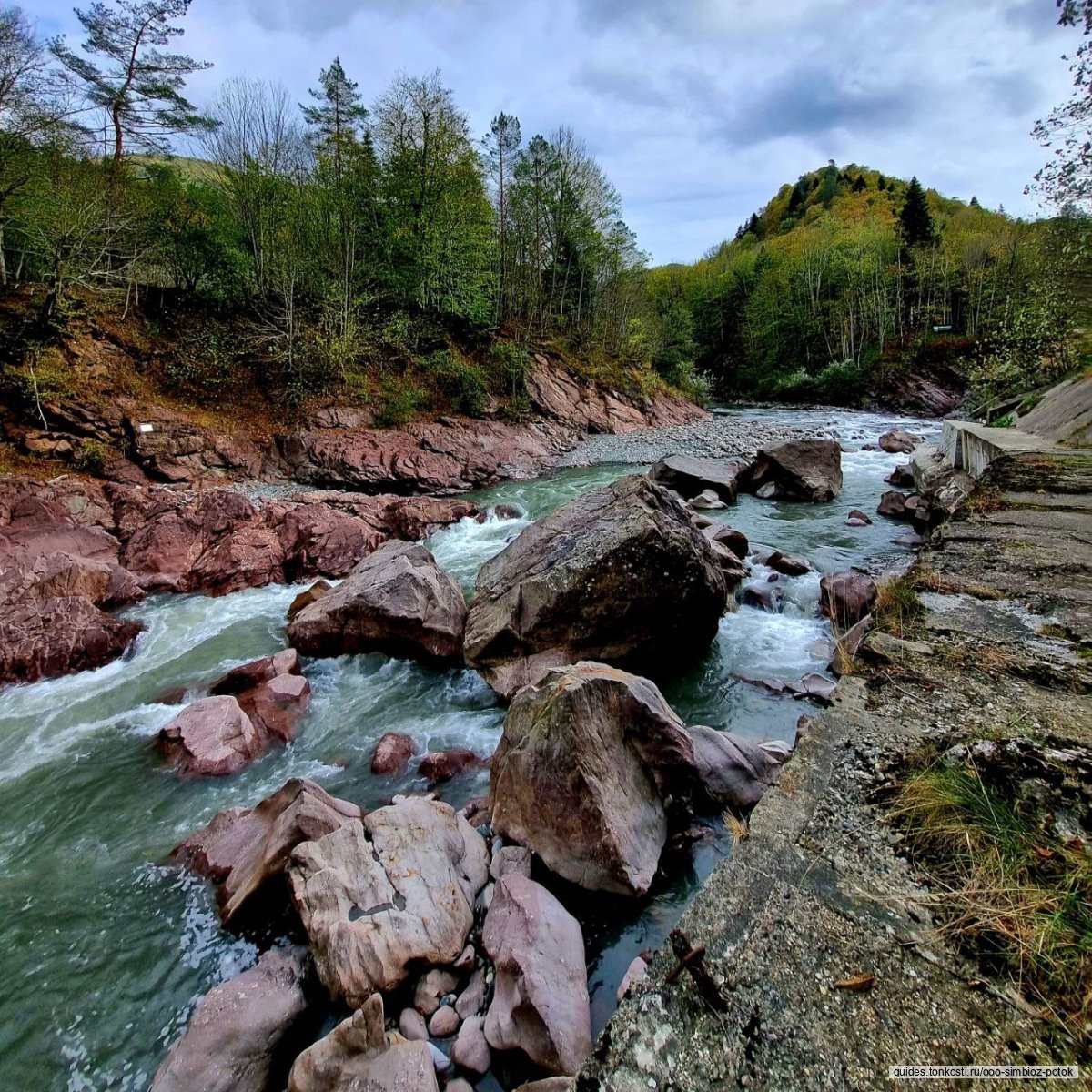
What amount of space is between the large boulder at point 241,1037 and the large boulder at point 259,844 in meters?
0.51

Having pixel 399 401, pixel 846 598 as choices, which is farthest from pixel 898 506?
pixel 399 401

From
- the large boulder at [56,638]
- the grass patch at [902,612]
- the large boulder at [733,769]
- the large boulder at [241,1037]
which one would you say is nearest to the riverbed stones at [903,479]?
Result: the grass patch at [902,612]

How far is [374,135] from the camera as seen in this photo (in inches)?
911

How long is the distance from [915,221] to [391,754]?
2120 inches

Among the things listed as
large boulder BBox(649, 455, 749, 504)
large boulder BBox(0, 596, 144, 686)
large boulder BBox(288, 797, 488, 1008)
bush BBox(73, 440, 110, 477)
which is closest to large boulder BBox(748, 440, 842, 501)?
large boulder BBox(649, 455, 749, 504)

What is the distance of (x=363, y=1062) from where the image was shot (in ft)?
7.55

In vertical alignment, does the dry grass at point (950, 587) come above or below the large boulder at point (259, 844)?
above

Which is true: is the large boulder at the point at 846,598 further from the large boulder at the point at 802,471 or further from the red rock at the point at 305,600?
the red rock at the point at 305,600

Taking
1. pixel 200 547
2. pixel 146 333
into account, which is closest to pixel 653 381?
pixel 146 333

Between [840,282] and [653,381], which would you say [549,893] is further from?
[840,282]

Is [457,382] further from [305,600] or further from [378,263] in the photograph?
[305,600]

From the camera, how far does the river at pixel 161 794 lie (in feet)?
9.59

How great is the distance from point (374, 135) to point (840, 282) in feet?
120

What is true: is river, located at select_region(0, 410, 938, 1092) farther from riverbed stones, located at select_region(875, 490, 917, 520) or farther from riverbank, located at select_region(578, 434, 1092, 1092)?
riverbed stones, located at select_region(875, 490, 917, 520)
